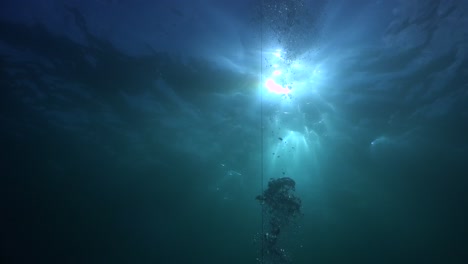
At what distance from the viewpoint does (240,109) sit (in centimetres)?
1852

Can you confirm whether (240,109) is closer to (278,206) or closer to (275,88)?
(275,88)

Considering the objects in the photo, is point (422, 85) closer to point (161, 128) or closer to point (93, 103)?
point (161, 128)

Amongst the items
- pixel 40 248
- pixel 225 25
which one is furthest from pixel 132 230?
pixel 225 25

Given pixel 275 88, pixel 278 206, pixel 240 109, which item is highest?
pixel 240 109

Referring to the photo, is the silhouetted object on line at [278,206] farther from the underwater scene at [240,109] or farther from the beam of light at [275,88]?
the beam of light at [275,88]

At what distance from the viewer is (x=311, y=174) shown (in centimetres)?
2762

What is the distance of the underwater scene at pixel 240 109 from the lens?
1240cm

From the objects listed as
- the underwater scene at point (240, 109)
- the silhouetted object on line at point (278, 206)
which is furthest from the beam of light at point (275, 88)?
the silhouetted object on line at point (278, 206)

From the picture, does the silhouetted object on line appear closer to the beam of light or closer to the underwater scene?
the underwater scene

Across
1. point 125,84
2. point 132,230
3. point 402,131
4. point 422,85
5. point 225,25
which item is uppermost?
point 132,230

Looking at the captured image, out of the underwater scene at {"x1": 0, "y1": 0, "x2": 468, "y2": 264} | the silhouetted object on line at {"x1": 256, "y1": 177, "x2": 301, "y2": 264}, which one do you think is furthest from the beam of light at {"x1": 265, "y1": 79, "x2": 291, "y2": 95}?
the silhouetted object on line at {"x1": 256, "y1": 177, "x2": 301, "y2": 264}

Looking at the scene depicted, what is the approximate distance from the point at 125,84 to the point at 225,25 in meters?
7.78

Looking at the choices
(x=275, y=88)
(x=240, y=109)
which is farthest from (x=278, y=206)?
(x=275, y=88)

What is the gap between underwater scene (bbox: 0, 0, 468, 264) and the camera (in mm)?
12398
